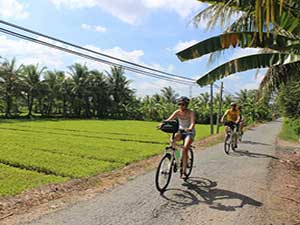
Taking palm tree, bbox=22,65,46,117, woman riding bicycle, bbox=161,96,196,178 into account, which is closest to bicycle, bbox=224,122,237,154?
woman riding bicycle, bbox=161,96,196,178

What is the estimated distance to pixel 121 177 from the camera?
315 inches

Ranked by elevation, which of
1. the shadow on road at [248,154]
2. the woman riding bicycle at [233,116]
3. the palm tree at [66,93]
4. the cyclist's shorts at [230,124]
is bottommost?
the shadow on road at [248,154]

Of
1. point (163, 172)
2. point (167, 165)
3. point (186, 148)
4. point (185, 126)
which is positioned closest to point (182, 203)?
point (163, 172)

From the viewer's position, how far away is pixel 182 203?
5680 mm

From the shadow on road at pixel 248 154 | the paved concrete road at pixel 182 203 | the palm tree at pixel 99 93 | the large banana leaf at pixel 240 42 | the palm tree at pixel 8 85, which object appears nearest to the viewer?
the paved concrete road at pixel 182 203

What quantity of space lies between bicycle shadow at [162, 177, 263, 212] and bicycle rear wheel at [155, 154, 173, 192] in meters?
0.14

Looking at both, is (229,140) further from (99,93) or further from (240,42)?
(99,93)

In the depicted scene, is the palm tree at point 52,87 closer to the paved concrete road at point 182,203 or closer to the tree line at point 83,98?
the tree line at point 83,98

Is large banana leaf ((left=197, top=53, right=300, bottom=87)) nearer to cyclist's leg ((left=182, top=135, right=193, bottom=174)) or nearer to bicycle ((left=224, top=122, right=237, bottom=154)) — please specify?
cyclist's leg ((left=182, top=135, right=193, bottom=174))

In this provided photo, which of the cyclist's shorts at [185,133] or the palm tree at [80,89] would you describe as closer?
the cyclist's shorts at [185,133]

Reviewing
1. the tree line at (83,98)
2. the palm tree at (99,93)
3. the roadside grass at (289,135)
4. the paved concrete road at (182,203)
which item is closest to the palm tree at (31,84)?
the tree line at (83,98)

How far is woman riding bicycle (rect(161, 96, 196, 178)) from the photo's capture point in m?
6.86

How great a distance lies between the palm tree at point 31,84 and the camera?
146 feet

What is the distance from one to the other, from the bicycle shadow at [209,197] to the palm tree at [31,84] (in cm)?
4134
